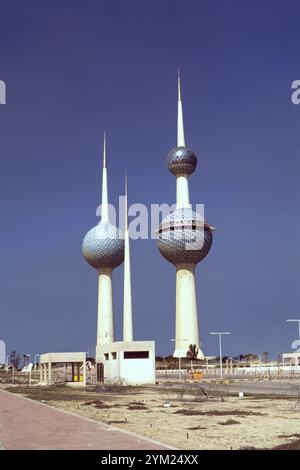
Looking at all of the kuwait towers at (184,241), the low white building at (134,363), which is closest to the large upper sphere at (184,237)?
the kuwait towers at (184,241)

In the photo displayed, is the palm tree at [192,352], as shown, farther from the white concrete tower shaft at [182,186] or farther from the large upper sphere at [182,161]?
the large upper sphere at [182,161]

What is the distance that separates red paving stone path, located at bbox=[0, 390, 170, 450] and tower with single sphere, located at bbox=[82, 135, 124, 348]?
436 feet

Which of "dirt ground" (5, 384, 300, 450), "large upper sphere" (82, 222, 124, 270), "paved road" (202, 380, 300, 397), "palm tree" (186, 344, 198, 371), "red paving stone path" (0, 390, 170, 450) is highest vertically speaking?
"large upper sphere" (82, 222, 124, 270)

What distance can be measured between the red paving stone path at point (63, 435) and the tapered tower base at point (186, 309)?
12635 cm

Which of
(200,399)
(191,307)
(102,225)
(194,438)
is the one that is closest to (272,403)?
(200,399)

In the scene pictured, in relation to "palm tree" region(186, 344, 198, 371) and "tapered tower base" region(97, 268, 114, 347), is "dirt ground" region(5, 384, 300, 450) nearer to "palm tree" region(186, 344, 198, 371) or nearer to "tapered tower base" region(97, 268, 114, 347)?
"palm tree" region(186, 344, 198, 371)

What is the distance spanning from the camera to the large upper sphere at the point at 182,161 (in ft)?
497

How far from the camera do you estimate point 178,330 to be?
157500 mm

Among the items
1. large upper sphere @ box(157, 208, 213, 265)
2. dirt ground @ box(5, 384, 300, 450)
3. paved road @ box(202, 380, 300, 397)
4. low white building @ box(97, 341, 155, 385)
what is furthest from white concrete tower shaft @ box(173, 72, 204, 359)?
dirt ground @ box(5, 384, 300, 450)

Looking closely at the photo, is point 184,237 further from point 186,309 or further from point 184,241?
point 186,309

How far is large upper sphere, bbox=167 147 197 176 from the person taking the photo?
152 metres

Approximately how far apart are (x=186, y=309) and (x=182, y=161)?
116ft

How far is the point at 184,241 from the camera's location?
152 m
